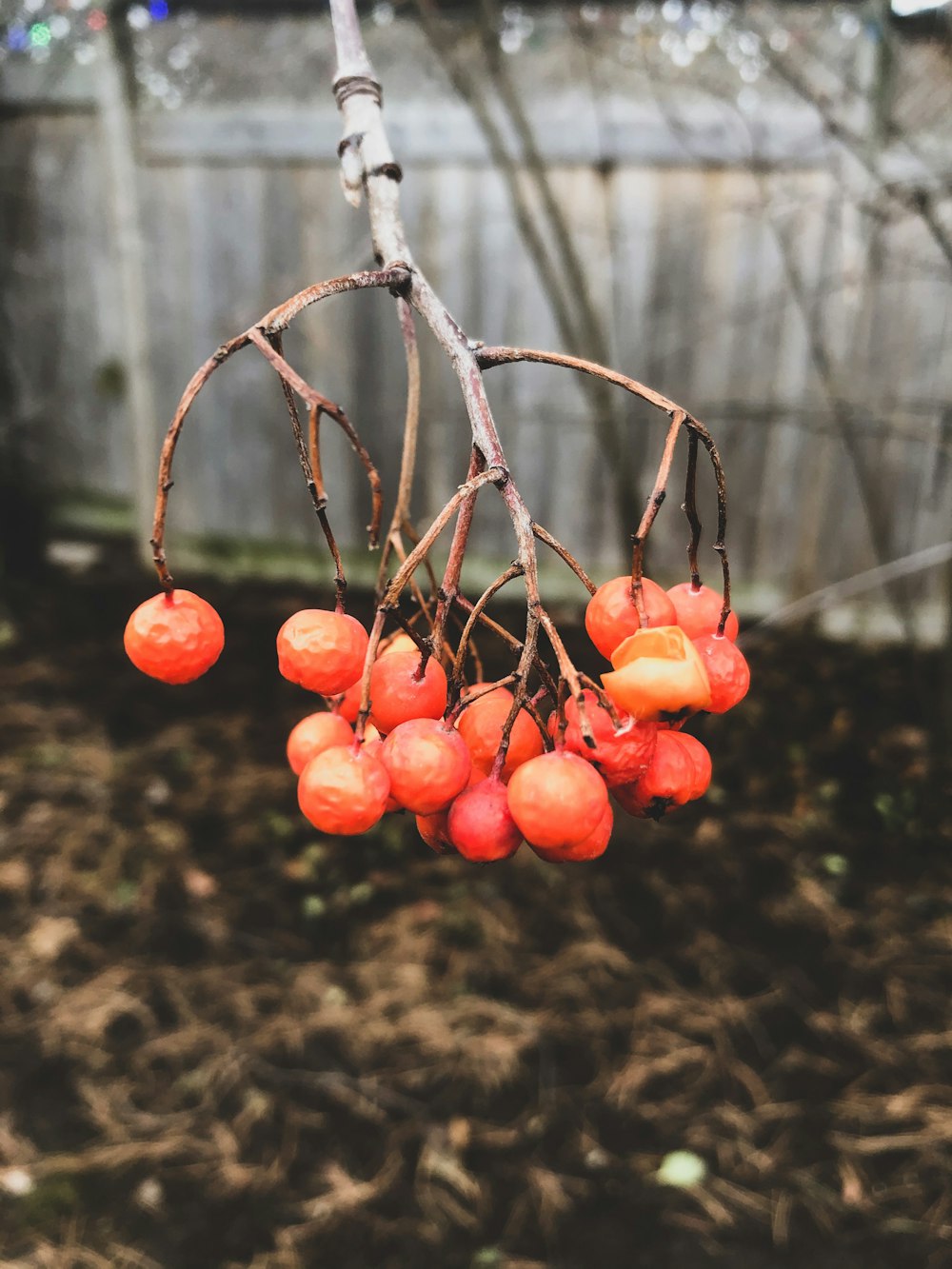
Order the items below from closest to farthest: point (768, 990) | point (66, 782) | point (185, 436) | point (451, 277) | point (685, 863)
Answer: point (768, 990) < point (685, 863) < point (66, 782) < point (451, 277) < point (185, 436)

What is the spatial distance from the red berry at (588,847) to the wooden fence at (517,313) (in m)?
3.12

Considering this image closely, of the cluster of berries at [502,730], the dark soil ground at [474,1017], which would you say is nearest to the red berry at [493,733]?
the cluster of berries at [502,730]

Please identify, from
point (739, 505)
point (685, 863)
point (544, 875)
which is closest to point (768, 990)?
point (685, 863)

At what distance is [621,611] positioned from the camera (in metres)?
0.80

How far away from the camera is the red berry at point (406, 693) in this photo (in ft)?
2.73

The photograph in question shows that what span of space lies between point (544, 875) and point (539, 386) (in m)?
2.13

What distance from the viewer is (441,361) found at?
4184 millimetres

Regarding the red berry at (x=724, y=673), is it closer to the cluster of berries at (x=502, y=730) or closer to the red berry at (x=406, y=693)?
the cluster of berries at (x=502, y=730)

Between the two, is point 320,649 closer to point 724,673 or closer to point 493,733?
point 493,733

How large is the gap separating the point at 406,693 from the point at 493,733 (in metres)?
0.10

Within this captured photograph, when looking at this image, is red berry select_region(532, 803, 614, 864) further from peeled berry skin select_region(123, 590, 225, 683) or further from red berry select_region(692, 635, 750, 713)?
peeled berry skin select_region(123, 590, 225, 683)

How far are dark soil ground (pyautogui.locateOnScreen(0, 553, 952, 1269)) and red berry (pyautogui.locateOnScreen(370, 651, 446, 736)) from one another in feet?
6.11

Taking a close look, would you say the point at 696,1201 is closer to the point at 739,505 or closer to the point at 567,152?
the point at 739,505

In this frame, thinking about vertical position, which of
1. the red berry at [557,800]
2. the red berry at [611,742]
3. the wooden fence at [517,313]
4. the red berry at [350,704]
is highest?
the wooden fence at [517,313]
